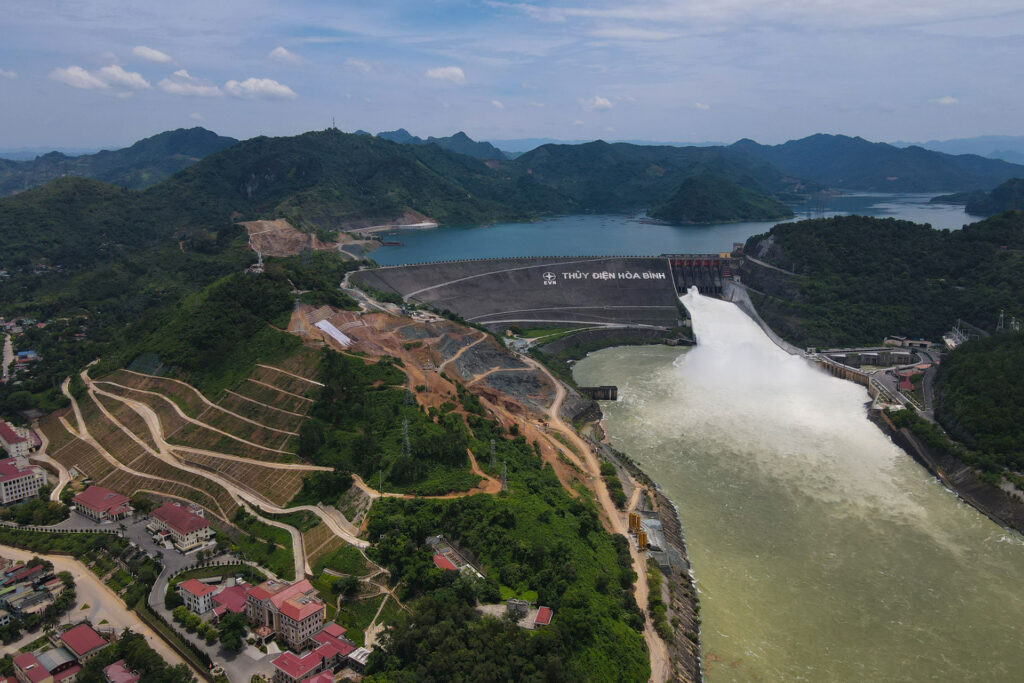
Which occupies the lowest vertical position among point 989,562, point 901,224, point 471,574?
point 989,562

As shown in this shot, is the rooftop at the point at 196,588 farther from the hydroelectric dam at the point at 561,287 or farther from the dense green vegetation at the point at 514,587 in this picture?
the hydroelectric dam at the point at 561,287

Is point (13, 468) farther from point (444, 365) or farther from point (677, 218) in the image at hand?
point (677, 218)

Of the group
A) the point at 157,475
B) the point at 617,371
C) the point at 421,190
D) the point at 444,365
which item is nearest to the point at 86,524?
the point at 157,475

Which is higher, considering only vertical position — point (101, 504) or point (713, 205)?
point (713, 205)

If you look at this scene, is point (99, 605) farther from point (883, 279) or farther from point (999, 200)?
point (999, 200)

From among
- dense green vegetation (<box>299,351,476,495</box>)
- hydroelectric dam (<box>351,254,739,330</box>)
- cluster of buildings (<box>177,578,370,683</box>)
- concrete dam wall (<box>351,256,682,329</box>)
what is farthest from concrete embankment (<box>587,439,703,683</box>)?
hydroelectric dam (<box>351,254,739,330</box>)

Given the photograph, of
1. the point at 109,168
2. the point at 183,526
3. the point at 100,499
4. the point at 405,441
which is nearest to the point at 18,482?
the point at 100,499
